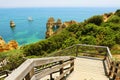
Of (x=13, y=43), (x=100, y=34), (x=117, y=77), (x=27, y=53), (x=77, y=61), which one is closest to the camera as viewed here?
(x=117, y=77)

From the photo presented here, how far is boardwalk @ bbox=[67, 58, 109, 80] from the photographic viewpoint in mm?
8250

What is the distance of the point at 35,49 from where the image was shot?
28469 mm

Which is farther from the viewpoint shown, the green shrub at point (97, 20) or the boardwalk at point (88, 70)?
the green shrub at point (97, 20)

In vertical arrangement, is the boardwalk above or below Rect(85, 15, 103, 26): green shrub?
above

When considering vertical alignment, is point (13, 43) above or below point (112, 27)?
below

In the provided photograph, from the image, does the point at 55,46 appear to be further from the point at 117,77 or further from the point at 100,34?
the point at 117,77

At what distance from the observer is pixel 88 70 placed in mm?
9523

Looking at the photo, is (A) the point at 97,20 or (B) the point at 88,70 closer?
(B) the point at 88,70

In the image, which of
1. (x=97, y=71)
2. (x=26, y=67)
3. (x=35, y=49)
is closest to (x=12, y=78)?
(x=26, y=67)

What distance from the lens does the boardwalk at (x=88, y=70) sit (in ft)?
27.1

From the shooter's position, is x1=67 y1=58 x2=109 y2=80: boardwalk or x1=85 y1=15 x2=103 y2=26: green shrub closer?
x1=67 y1=58 x2=109 y2=80: boardwalk

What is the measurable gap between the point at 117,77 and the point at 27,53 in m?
21.9

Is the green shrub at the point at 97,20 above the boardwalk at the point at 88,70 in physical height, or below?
below

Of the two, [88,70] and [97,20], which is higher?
[88,70]
